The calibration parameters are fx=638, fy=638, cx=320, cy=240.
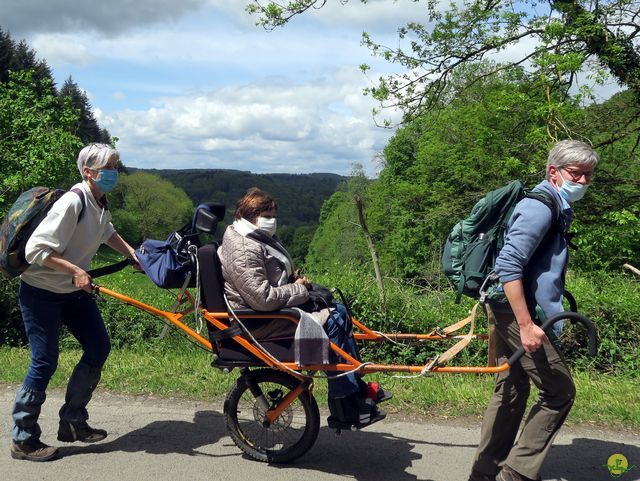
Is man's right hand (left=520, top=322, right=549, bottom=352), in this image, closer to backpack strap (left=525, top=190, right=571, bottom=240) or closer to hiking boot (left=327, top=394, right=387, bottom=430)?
backpack strap (left=525, top=190, right=571, bottom=240)

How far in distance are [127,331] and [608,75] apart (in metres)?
9.03

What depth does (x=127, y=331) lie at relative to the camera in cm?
768

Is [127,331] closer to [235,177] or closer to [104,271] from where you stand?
[104,271]

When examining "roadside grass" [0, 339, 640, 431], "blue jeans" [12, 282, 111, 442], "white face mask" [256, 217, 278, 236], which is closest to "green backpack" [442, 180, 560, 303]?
"white face mask" [256, 217, 278, 236]

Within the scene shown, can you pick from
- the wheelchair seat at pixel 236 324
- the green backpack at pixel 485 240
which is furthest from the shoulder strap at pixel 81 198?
the green backpack at pixel 485 240

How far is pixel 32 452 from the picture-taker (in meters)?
4.05

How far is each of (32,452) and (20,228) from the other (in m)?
1.42

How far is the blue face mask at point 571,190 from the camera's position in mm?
3301

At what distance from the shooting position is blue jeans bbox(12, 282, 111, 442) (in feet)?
13.4

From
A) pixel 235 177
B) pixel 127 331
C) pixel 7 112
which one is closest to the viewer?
pixel 127 331

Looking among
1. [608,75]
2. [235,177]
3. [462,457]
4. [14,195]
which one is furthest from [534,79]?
A: [235,177]

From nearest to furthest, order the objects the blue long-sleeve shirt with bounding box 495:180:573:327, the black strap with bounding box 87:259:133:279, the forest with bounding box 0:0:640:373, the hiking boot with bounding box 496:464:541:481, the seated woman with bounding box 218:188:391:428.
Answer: the blue long-sleeve shirt with bounding box 495:180:573:327
the hiking boot with bounding box 496:464:541:481
the seated woman with bounding box 218:188:391:428
the black strap with bounding box 87:259:133:279
the forest with bounding box 0:0:640:373

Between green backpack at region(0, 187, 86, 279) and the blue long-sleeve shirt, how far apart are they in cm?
262

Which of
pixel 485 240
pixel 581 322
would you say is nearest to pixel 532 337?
pixel 581 322
